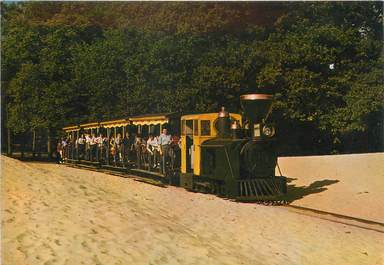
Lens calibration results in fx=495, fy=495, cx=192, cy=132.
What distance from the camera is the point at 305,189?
20141 mm

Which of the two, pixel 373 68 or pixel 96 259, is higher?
pixel 373 68

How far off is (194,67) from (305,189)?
1629cm

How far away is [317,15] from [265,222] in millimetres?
30813

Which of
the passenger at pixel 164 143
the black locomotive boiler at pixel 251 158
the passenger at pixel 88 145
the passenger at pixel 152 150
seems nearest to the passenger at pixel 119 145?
the passenger at pixel 152 150

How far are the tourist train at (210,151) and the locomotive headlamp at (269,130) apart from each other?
0.09ft

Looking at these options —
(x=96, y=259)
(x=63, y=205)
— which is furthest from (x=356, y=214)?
(x=96, y=259)

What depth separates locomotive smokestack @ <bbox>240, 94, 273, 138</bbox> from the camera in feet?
50.3

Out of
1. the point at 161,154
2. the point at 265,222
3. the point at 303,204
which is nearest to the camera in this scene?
the point at 265,222

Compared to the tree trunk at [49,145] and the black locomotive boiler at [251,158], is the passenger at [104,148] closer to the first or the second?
the tree trunk at [49,145]

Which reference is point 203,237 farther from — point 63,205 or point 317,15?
point 317,15

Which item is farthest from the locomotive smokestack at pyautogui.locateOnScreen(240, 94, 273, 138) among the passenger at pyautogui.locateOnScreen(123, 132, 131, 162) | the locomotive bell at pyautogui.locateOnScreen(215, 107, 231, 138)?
the passenger at pyautogui.locateOnScreen(123, 132, 131, 162)

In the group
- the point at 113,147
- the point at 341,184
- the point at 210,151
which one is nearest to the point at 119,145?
the point at 113,147

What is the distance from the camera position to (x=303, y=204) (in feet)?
54.1

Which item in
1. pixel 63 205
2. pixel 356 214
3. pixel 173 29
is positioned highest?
pixel 173 29
